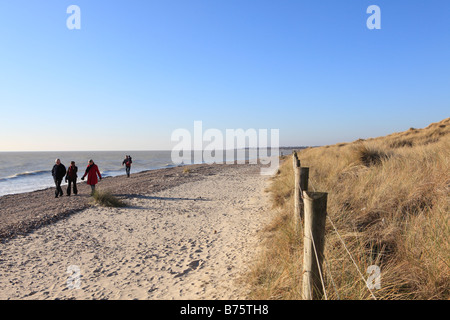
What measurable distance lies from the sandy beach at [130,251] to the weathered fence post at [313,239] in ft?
4.75

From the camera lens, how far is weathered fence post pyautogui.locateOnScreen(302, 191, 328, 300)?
194 cm

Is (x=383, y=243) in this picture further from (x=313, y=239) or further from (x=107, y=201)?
(x=107, y=201)

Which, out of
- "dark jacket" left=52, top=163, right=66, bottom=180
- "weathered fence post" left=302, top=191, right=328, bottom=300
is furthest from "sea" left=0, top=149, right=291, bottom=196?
"weathered fence post" left=302, top=191, right=328, bottom=300

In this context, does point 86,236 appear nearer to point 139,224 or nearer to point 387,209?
point 139,224

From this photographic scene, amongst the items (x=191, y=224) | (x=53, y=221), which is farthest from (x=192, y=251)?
(x=53, y=221)

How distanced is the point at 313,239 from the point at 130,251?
4641 millimetres

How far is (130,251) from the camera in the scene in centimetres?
548

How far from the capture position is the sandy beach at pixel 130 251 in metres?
3.87

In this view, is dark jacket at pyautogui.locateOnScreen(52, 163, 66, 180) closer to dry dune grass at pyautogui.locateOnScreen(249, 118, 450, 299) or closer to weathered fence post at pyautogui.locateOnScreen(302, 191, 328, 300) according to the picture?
dry dune grass at pyautogui.locateOnScreen(249, 118, 450, 299)

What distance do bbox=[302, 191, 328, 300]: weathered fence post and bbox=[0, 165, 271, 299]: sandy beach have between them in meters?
1.45

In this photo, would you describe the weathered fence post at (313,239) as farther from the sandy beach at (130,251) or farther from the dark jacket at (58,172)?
the dark jacket at (58,172)

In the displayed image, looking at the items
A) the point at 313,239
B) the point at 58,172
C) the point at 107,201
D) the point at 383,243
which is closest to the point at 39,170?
the point at 58,172
